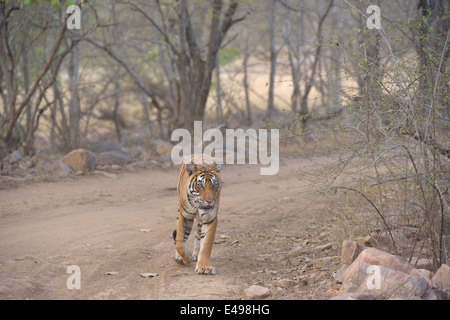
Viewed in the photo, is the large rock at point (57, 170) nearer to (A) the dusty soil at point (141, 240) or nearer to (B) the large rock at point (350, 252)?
(A) the dusty soil at point (141, 240)

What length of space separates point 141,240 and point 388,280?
3749 mm

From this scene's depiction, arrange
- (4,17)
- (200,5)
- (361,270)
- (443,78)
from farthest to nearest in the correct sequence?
1. (200,5)
2. (4,17)
3. (443,78)
4. (361,270)

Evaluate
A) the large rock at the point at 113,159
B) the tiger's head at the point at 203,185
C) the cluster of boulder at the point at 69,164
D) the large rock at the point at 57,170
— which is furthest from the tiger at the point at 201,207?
the large rock at the point at 113,159

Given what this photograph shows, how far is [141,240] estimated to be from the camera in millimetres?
7418

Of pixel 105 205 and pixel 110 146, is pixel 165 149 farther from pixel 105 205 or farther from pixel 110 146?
pixel 105 205

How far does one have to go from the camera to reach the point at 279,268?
6.26 metres

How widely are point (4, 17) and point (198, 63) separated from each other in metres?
5.70

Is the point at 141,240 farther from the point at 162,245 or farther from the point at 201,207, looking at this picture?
the point at 201,207

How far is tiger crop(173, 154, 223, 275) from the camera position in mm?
5828

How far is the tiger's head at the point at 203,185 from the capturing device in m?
5.79

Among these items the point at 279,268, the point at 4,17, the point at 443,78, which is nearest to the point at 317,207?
the point at 279,268

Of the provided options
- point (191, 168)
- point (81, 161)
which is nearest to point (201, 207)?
point (191, 168)

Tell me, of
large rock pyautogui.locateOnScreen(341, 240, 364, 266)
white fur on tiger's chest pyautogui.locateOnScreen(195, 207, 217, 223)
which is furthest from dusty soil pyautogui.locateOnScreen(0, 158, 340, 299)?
white fur on tiger's chest pyautogui.locateOnScreen(195, 207, 217, 223)

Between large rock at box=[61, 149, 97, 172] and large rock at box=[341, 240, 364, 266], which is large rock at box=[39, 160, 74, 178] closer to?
large rock at box=[61, 149, 97, 172]
